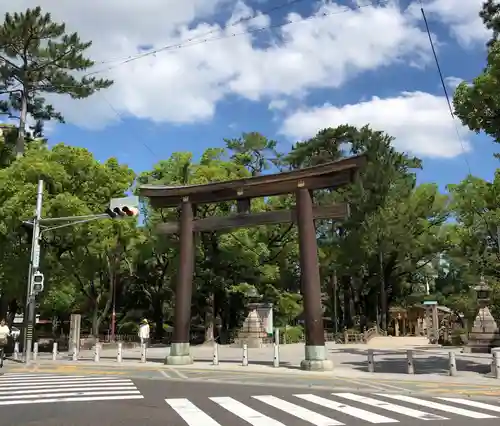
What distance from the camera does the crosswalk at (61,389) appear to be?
1104 centimetres

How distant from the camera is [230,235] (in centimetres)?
3531

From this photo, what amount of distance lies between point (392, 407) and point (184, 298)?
11166 millimetres

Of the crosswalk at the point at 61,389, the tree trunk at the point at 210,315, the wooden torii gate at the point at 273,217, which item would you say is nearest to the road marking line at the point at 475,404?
the wooden torii gate at the point at 273,217

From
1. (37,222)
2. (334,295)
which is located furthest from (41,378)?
(334,295)

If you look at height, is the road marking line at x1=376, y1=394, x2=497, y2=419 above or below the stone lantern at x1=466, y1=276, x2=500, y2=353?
below

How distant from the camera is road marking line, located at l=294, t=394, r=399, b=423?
28.5 ft

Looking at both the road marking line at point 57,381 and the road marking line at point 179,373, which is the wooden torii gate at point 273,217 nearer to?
the road marking line at point 179,373

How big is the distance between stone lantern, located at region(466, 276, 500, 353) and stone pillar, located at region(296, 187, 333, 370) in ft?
44.1

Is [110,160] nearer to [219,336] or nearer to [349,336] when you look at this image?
[219,336]

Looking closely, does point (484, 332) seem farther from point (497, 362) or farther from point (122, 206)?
point (122, 206)

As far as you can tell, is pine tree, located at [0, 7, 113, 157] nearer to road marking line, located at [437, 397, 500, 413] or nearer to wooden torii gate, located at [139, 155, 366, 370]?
wooden torii gate, located at [139, 155, 366, 370]

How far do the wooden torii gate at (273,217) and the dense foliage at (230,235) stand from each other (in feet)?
17.9

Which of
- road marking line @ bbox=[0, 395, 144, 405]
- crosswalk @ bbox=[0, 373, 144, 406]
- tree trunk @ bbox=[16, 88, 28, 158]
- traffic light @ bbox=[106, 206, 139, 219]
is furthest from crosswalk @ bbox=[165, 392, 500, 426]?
tree trunk @ bbox=[16, 88, 28, 158]

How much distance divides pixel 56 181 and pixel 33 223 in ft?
17.5
